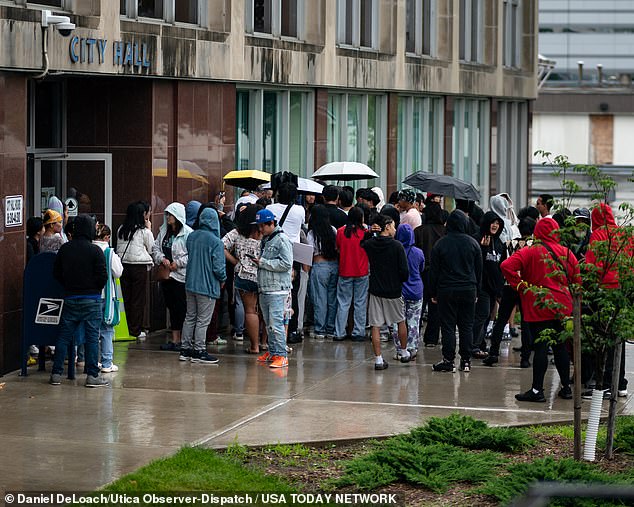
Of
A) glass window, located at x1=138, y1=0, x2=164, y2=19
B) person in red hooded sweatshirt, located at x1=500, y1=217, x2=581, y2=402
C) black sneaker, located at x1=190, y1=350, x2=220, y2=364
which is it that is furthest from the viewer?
glass window, located at x1=138, y1=0, x2=164, y2=19

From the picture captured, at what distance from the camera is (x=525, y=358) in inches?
591

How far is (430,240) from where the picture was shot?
1666cm

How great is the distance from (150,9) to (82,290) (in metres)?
5.76

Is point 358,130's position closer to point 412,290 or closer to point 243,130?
point 243,130

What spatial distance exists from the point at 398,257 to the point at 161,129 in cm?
456

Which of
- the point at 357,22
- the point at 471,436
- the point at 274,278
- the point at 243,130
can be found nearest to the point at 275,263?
the point at 274,278

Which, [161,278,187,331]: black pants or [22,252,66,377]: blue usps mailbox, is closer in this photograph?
[22,252,66,377]: blue usps mailbox

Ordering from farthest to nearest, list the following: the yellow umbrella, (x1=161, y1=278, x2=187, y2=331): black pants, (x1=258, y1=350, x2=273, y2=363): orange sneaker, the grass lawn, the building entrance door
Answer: the yellow umbrella
the building entrance door
(x1=161, y1=278, x2=187, y2=331): black pants
(x1=258, y1=350, x2=273, y2=363): orange sneaker
the grass lawn

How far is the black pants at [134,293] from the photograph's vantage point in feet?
54.1

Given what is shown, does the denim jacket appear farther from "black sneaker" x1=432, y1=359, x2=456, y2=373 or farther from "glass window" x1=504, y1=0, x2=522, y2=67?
"glass window" x1=504, y1=0, x2=522, y2=67

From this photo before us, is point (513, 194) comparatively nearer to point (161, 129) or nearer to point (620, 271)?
point (161, 129)

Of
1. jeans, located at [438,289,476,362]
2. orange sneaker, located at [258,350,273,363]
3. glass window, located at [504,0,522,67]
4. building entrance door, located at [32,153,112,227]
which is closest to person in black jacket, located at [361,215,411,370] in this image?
jeans, located at [438,289,476,362]

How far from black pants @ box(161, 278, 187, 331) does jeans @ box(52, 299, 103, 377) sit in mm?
2213

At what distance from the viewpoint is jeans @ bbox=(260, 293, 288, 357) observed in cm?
1445
